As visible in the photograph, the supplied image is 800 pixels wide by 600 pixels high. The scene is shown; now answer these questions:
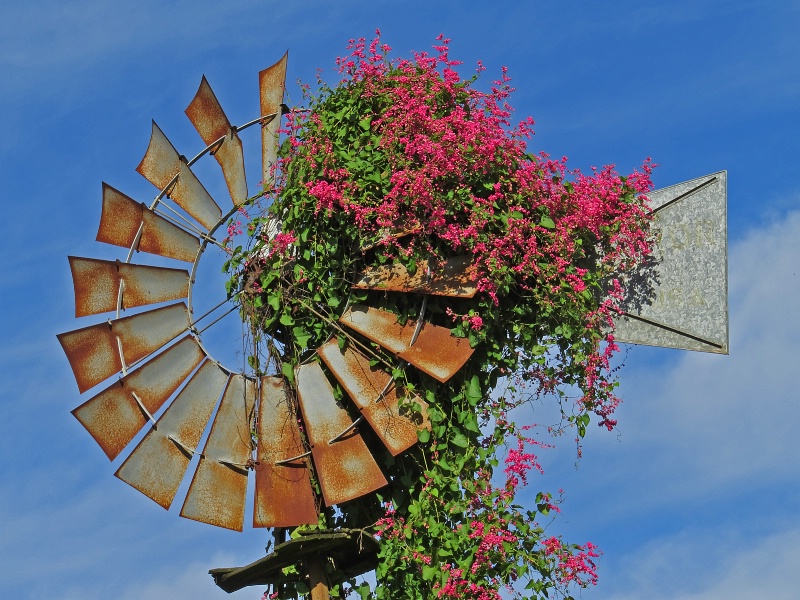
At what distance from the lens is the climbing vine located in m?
7.92

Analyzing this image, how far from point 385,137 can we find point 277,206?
0.83 m

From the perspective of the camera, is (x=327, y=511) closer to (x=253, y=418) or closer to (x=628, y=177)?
(x=253, y=418)

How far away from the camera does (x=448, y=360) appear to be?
8047 millimetres

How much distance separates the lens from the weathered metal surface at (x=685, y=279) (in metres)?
8.71

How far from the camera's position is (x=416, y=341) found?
8188mm

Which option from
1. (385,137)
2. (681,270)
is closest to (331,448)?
(385,137)

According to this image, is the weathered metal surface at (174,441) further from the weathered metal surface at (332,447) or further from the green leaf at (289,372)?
the weathered metal surface at (332,447)

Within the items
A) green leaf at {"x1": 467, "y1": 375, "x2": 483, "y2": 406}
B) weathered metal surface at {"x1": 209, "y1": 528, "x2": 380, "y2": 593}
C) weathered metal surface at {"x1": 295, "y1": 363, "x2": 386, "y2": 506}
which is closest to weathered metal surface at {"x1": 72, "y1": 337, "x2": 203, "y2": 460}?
weathered metal surface at {"x1": 295, "y1": 363, "x2": 386, "y2": 506}

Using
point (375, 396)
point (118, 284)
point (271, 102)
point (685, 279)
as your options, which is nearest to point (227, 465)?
point (375, 396)

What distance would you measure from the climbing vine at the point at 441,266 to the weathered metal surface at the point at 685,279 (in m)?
0.18

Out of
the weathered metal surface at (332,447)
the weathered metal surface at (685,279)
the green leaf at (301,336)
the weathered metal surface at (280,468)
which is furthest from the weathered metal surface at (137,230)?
the weathered metal surface at (685,279)

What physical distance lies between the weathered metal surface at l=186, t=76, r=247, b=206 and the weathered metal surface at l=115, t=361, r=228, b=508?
1.25m

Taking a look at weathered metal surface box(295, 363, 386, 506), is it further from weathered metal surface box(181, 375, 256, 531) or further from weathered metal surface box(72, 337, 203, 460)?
weathered metal surface box(72, 337, 203, 460)

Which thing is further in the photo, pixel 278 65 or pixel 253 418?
pixel 278 65
